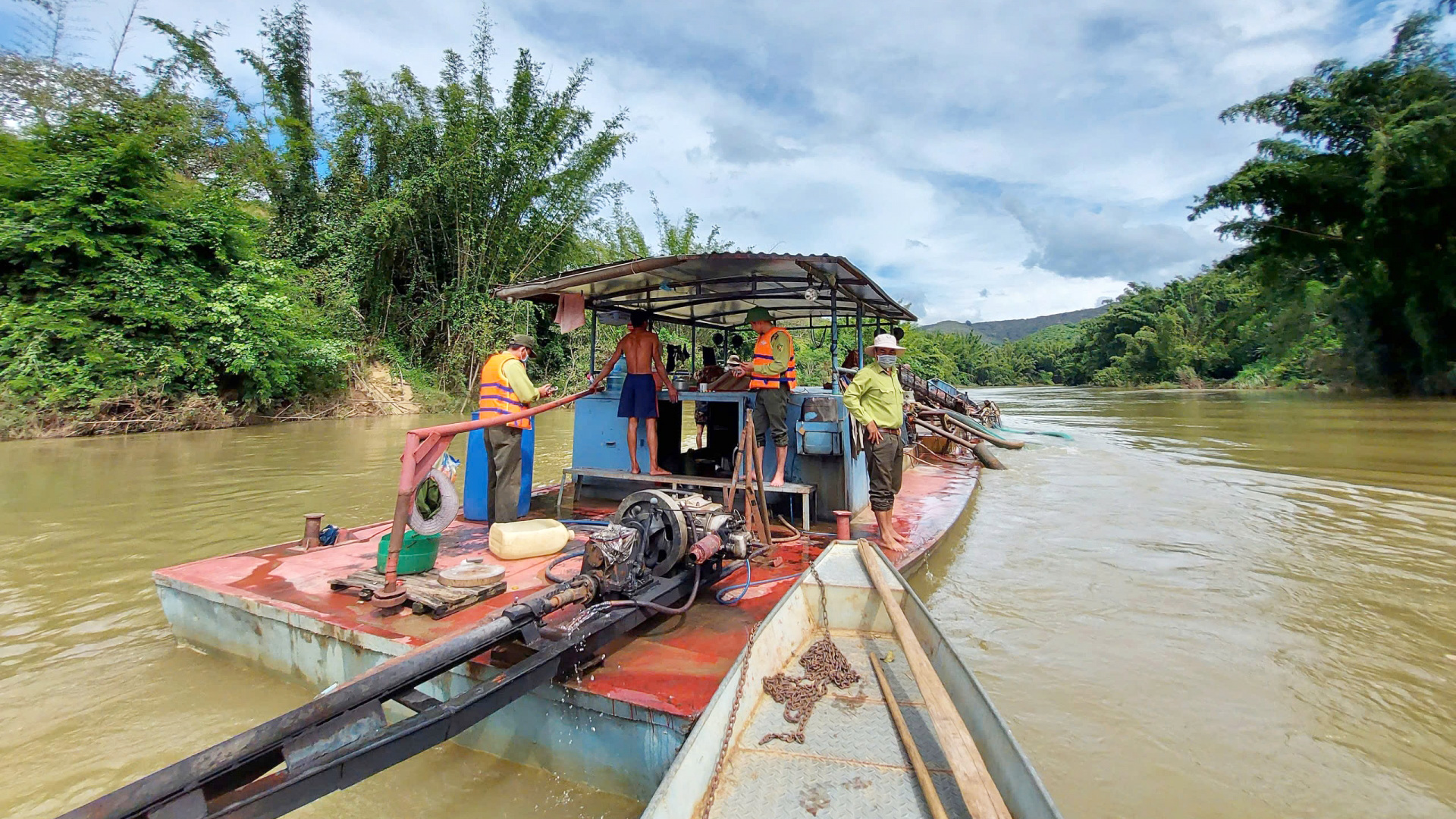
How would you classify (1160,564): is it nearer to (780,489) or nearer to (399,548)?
(780,489)

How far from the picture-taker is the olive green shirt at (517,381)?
14.3 feet

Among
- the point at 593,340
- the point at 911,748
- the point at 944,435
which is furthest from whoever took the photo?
the point at 944,435

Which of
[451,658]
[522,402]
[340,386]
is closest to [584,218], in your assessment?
[340,386]

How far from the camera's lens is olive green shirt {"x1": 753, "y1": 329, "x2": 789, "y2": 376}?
476cm

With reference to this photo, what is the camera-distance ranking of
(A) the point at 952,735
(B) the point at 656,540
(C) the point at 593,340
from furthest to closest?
(C) the point at 593,340, (B) the point at 656,540, (A) the point at 952,735

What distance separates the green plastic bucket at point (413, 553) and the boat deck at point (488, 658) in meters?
0.25

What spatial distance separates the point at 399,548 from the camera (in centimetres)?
306

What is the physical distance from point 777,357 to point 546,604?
2975 mm

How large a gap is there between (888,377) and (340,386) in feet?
53.7

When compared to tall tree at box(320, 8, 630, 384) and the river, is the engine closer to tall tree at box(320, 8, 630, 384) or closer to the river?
the river

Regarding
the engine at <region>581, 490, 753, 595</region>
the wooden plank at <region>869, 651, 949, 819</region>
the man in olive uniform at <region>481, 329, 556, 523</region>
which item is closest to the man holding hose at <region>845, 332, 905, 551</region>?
the engine at <region>581, 490, 753, 595</region>

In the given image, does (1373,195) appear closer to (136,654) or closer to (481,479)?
(481,479)

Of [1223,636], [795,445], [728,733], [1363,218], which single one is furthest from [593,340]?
[1363,218]

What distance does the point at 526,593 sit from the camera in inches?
126
